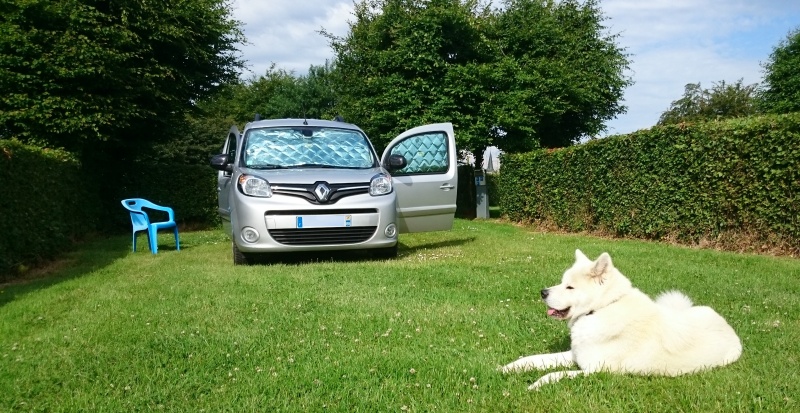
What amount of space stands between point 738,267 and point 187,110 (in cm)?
1828

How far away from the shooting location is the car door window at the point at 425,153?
10.2 m

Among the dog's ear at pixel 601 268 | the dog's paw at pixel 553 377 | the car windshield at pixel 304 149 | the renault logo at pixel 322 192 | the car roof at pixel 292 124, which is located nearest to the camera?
the dog's paw at pixel 553 377

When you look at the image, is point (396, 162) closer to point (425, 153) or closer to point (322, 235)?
point (425, 153)

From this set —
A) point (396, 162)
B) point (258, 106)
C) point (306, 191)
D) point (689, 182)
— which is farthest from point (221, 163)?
point (258, 106)

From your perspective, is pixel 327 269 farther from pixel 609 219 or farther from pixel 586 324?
pixel 609 219

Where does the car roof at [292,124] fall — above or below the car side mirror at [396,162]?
above

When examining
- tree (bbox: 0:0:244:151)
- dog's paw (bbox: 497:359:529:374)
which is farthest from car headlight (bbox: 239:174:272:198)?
tree (bbox: 0:0:244:151)

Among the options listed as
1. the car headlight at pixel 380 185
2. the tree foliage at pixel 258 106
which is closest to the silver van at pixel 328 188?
the car headlight at pixel 380 185

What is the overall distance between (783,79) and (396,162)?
142 feet

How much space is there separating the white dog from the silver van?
17.1 ft

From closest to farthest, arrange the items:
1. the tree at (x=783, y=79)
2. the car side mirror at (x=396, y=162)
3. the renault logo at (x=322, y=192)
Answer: the renault logo at (x=322, y=192)
the car side mirror at (x=396, y=162)
the tree at (x=783, y=79)

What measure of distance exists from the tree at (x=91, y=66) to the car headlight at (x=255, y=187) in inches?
340

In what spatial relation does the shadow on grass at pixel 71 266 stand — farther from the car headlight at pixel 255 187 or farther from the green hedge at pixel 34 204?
the car headlight at pixel 255 187

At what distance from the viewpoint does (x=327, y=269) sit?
807cm
